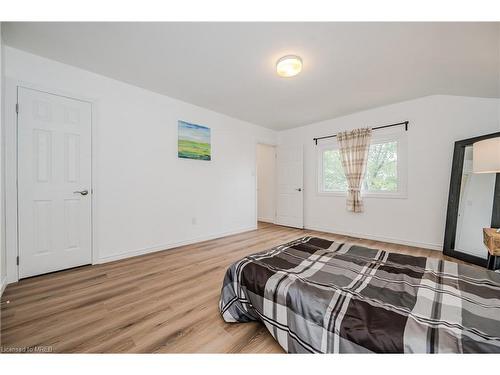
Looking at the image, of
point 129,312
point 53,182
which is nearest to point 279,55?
point 129,312

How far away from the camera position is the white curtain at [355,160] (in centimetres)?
375

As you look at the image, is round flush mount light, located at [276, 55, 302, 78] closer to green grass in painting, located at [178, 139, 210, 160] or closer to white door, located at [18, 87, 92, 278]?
green grass in painting, located at [178, 139, 210, 160]

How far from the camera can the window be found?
349cm

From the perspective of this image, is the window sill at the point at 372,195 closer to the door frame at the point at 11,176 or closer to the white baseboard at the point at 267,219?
the white baseboard at the point at 267,219

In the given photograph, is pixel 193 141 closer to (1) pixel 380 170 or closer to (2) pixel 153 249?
(2) pixel 153 249

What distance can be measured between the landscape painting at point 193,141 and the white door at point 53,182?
122cm

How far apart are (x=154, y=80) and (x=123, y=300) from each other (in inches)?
102

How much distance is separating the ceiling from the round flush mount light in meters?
0.06

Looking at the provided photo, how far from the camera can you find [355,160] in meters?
3.83

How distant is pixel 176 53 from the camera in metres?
2.14

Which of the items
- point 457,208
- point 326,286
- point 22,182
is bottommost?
point 326,286

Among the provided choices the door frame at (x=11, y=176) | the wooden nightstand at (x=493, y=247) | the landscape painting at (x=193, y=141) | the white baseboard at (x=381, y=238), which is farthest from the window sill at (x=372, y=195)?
the door frame at (x=11, y=176)

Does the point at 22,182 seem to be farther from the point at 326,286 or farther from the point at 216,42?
the point at 326,286
